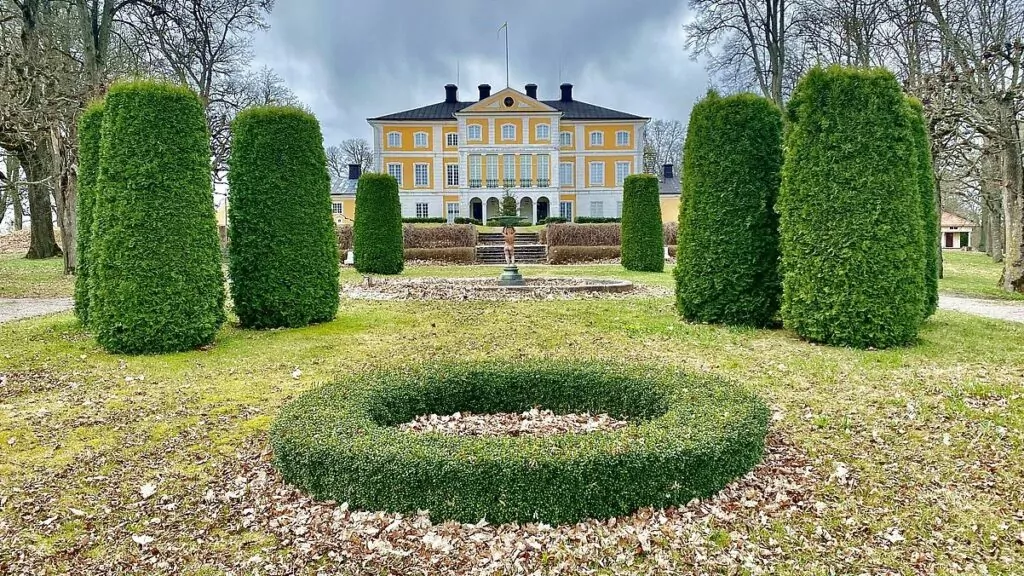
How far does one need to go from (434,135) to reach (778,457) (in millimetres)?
41073

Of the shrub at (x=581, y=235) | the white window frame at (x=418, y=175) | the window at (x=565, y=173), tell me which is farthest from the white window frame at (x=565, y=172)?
the shrub at (x=581, y=235)

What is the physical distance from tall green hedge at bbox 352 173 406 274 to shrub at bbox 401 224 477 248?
235 inches

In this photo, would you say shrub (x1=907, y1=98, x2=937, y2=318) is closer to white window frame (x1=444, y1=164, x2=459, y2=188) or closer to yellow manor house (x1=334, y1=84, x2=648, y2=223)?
yellow manor house (x1=334, y1=84, x2=648, y2=223)

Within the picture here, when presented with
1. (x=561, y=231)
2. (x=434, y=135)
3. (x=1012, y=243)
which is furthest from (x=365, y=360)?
(x=434, y=135)

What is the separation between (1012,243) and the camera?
508 inches

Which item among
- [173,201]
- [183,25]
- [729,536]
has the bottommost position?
[729,536]

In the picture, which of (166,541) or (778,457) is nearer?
(166,541)

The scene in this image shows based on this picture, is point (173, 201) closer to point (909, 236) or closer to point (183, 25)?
point (909, 236)

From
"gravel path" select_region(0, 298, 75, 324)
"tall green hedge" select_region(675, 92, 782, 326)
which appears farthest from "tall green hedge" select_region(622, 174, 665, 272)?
"gravel path" select_region(0, 298, 75, 324)

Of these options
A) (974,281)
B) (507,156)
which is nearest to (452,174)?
(507,156)

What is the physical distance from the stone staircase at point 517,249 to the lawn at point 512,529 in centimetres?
1670

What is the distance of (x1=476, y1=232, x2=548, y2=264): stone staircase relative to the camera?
2345 cm

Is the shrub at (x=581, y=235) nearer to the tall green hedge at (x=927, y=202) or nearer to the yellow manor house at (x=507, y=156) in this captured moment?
the tall green hedge at (x=927, y=202)

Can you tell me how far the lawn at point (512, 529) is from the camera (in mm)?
2713
